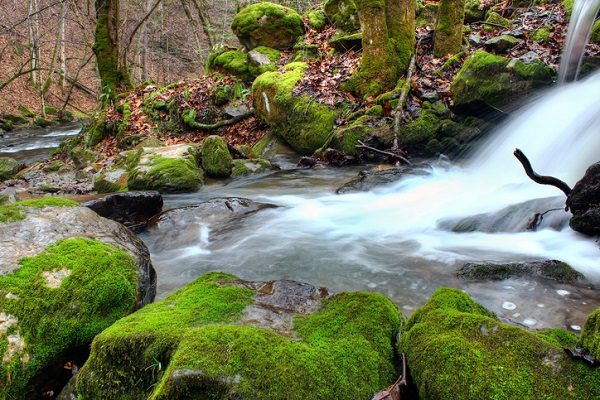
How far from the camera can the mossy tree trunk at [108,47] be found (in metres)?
13.8

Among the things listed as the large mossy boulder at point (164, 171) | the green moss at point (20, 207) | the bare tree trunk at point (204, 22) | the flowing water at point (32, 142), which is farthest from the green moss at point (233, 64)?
the green moss at point (20, 207)

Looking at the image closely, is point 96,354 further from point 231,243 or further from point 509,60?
point 509,60

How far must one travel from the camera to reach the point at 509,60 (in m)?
8.03

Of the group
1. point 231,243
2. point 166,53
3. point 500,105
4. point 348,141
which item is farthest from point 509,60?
point 166,53

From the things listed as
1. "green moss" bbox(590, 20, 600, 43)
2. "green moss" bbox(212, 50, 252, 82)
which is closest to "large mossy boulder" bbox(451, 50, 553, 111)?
→ "green moss" bbox(590, 20, 600, 43)

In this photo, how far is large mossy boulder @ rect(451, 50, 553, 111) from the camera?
26.0ft

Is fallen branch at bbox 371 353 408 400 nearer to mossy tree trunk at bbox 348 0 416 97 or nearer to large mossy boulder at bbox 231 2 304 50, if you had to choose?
mossy tree trunk at bbox 348 0 416 97

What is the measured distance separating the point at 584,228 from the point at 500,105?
4.49 meters

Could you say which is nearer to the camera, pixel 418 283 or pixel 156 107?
pixel 418 283

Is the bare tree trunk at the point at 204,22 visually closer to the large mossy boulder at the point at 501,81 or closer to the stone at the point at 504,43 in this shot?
the stone at the point at 504,43

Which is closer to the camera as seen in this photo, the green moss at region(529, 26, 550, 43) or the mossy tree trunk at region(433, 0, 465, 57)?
the green moss at region(529, 26, 550, 43)

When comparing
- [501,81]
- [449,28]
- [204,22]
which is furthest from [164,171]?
[204,22]

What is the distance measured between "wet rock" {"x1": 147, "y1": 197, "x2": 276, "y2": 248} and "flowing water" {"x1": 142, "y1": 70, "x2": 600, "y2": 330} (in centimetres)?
8

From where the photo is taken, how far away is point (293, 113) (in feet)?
32.9
